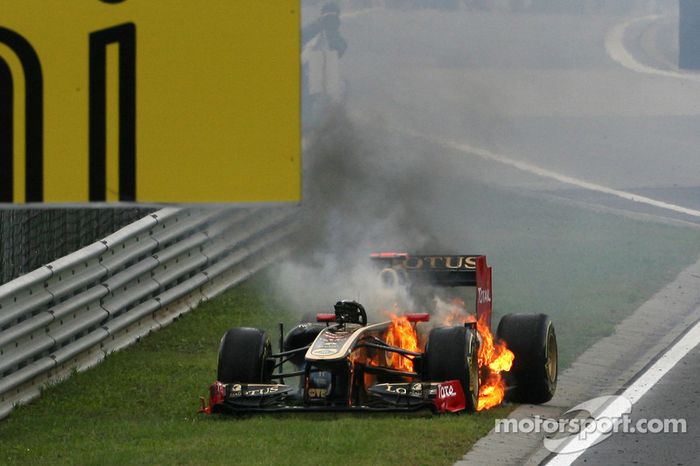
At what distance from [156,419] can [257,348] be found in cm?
94

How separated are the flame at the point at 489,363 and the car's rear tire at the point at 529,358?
68 millimetres

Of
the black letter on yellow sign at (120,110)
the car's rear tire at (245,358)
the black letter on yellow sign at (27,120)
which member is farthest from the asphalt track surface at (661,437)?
the black letter on yellow sign at (27,120)

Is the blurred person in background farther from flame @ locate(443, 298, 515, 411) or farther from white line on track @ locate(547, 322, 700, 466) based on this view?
flame @ locate(443, 298, 515, 411)

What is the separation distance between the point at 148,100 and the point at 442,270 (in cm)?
707

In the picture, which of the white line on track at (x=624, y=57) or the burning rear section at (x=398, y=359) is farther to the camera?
the white line on track at (x=624, y=57)

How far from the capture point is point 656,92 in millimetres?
35906

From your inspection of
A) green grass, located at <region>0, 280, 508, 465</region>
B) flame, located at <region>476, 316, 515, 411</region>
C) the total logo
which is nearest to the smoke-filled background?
the total logo

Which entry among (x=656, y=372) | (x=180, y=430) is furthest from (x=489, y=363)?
(x=180, y=430)

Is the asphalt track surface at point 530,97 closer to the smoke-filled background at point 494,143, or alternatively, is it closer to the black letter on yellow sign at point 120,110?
the smoke-filled background at point 494,143

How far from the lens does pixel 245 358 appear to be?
38.9 feet

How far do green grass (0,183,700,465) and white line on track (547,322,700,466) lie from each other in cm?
72

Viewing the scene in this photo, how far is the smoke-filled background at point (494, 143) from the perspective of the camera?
15516 millimetres

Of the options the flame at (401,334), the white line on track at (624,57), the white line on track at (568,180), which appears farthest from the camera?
the white line on track at (624,57)

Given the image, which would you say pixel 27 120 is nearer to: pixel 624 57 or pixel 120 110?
pixel 120 110
